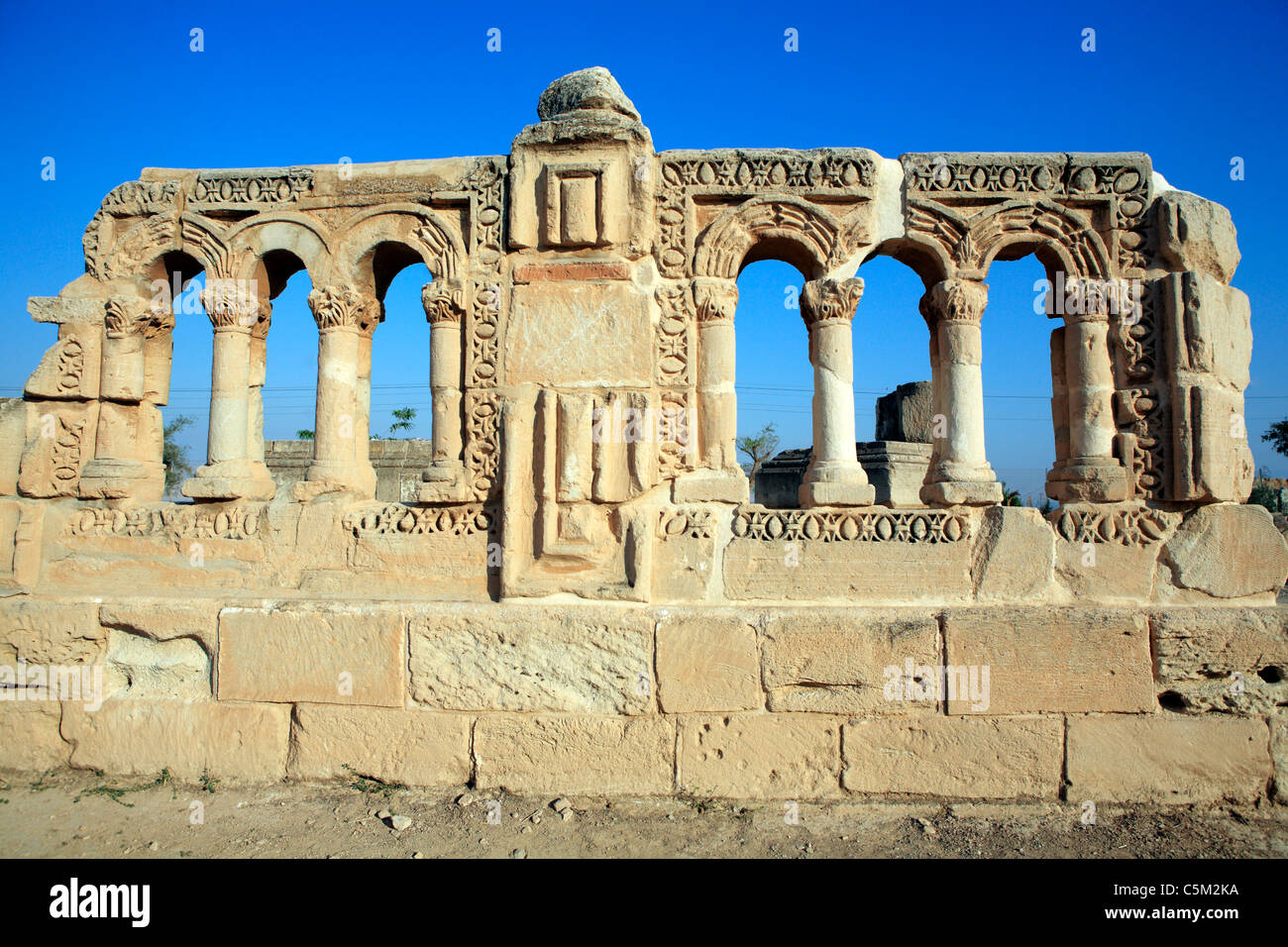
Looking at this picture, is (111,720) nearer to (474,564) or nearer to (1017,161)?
(474,564)

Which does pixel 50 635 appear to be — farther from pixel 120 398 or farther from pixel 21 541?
pixel 120 398

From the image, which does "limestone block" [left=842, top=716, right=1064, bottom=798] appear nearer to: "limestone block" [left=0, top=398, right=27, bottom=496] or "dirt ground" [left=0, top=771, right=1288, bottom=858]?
"dirt ground" [left=0, top=771, right=1288, bottom=858]

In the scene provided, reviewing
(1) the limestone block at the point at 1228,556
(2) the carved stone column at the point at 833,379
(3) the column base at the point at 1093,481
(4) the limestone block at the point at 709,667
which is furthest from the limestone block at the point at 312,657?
(1) the limestone block at the point at 1228,556

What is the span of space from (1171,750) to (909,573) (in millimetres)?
1624

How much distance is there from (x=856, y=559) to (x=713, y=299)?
1.71 m

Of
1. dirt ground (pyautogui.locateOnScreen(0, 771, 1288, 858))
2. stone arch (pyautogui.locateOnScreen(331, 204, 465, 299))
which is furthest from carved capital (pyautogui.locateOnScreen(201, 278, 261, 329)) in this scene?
dirt ground (pyautogui.locateOnScreen(0, 771, 1288, 858))

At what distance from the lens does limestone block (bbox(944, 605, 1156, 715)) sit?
13.2 ft

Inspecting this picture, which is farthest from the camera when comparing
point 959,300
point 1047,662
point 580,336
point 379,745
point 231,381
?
point 231,381

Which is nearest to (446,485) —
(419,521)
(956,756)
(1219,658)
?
(419,521)

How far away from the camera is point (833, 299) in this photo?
4461mm

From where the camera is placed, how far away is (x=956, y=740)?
4.03 metres

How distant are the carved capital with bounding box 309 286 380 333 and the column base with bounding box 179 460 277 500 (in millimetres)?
1028

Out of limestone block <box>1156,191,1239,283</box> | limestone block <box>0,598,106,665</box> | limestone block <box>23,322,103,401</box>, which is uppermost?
limestone block <box>1156,191,1239,283</box>
